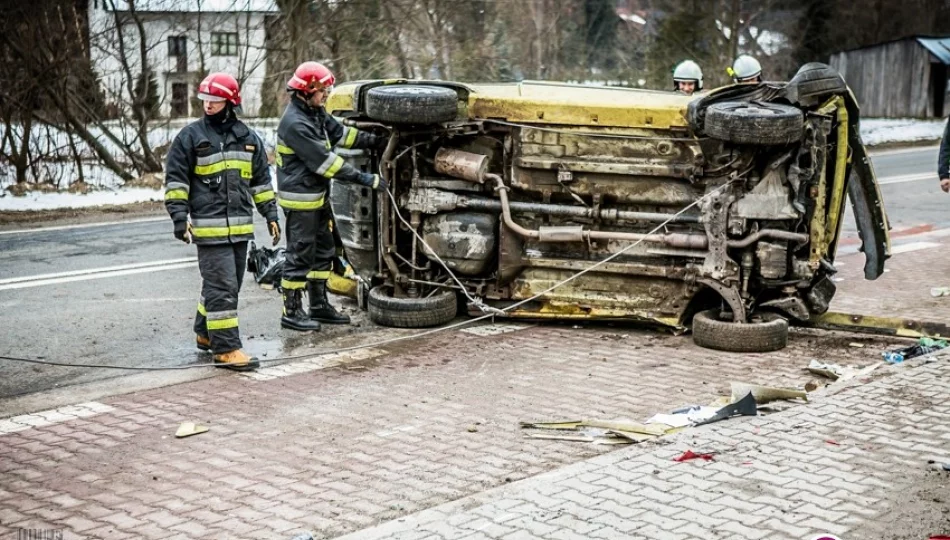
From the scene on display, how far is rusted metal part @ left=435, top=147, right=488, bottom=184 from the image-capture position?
25.6 feet

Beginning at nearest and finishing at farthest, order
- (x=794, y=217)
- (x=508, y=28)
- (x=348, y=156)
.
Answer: (x=794, y=217) → (x=348, y=156) → (x=508, y=28)

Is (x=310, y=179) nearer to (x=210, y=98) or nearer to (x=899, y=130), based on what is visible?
(x=210, y=98)

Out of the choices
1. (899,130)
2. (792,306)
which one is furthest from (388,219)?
(899,130)

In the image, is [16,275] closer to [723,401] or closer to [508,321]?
[508,321]

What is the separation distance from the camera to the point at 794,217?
24.1ft

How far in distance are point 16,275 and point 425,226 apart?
411 cm

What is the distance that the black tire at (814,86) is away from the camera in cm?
724

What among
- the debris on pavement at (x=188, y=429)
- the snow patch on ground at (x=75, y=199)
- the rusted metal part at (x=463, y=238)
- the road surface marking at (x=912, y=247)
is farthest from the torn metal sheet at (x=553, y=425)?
the snow patch on ground at (x=75, y=199)

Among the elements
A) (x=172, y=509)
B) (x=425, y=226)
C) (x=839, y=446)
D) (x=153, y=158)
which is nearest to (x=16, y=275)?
(x=425, y=226)

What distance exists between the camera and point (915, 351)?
728 centimetres

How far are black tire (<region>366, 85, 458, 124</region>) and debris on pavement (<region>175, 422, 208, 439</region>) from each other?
2.73 metres

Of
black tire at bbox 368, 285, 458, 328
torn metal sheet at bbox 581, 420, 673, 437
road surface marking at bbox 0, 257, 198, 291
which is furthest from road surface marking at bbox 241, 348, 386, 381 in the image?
road surface marking at bbox 0, 257, 198, 291

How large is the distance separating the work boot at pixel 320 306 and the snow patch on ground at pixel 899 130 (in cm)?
2079

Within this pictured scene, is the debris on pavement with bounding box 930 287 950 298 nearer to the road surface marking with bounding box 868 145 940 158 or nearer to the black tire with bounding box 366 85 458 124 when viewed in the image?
the black tire with bounding box 366 85 458 124
